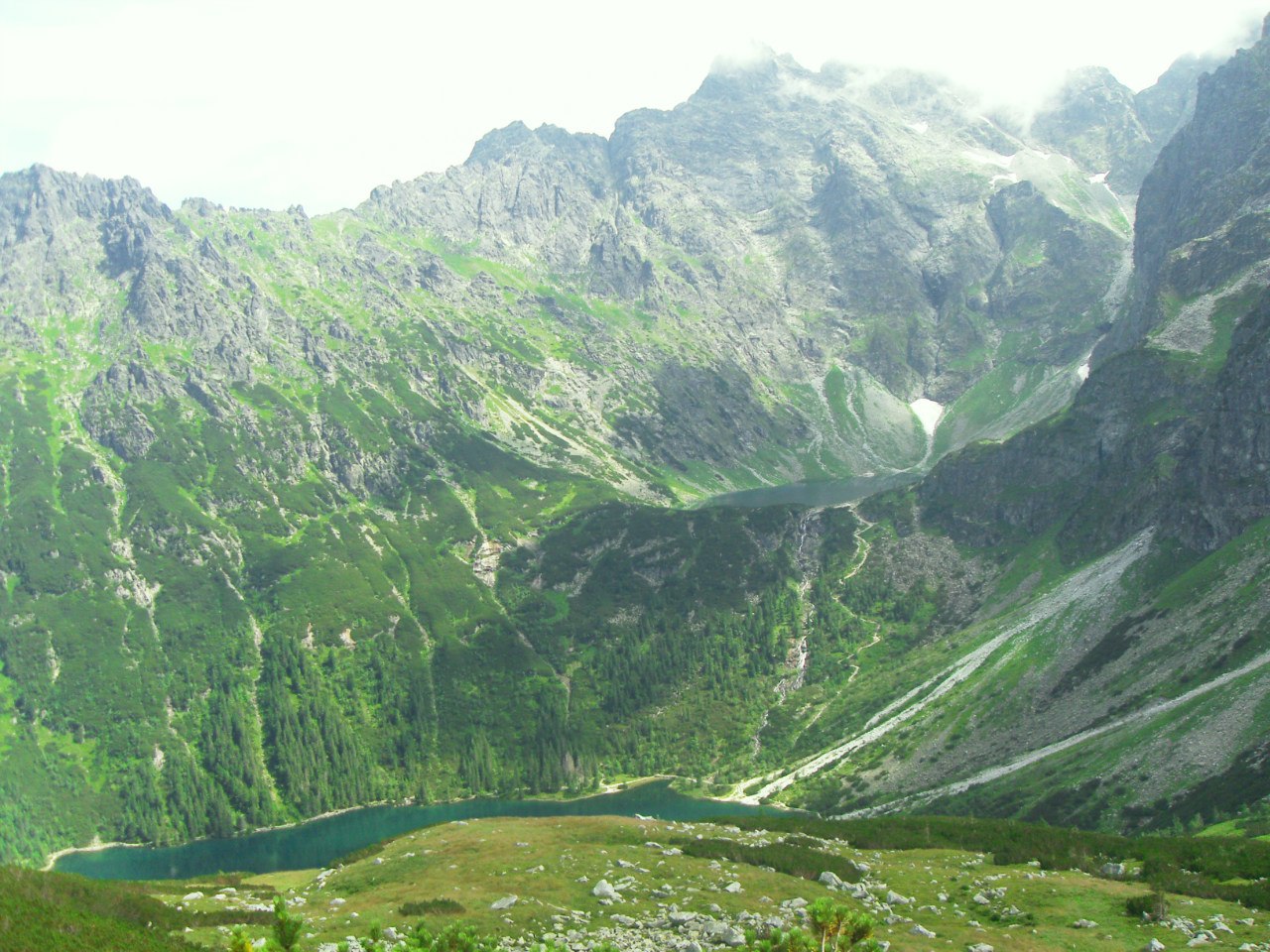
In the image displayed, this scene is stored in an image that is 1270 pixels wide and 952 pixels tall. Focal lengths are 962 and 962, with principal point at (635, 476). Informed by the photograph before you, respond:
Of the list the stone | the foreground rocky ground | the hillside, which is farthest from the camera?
the stone

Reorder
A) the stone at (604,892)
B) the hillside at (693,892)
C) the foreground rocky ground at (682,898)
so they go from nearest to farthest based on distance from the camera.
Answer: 1. the hillside at (693,892)
2. the foreground rocky ground at (682,898)
3. the stone at (604,892)

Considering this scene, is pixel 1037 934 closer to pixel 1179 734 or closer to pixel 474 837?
pixel 474 837

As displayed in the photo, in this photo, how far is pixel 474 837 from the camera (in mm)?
88750

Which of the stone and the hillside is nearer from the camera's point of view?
the hillside

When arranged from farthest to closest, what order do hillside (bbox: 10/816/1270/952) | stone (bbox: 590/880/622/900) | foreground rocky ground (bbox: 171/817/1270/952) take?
stone (bbox: 590/880/622/900), foreground rocky ground (bbox: 171/817/1270/952), hillside (bbox: 10/816/1270/952)

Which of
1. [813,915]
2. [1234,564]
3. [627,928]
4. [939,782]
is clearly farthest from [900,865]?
[1234,564]

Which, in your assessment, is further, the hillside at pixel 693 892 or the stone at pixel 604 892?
the stone at pixel 604 892

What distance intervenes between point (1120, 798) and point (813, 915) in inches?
5200

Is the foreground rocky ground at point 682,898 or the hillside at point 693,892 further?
the foreground rocky ground at point 682,898

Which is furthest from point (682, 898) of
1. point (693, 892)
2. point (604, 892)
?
point (604, 892)

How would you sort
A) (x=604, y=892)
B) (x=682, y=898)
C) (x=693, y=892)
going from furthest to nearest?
(x=693, y=892), (x=604, y=892), (x=682, y=898)

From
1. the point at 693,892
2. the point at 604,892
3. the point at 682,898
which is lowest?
the point at 693,892

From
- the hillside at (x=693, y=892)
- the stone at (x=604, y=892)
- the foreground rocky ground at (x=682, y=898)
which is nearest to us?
the hillside at (x=693, y=892)

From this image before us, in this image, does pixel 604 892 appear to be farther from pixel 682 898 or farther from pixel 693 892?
pixel 693 892
